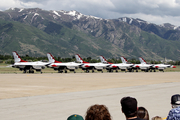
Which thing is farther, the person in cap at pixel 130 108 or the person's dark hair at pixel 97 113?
the person in cap at pixel 130 108

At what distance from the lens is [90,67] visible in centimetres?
7900

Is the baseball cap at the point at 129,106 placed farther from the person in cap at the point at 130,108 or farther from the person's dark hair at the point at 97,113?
the person's dark hair at the point at 97,113

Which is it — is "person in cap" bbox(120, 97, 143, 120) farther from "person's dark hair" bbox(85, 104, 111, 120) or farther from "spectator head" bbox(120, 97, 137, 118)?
"person's dark hair" bbox(85, 104, 111, 120)

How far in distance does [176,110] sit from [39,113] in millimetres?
8724

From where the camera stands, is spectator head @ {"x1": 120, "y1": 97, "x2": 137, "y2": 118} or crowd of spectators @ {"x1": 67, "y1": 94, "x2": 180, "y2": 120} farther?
spectator head @ {"x1": 120, "y1": 97, "x2": 137, "y2": 118}

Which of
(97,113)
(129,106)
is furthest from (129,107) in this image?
(97,113)

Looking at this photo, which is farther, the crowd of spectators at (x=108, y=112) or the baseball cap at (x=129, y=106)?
the baseball cap at (x=129, y=106)

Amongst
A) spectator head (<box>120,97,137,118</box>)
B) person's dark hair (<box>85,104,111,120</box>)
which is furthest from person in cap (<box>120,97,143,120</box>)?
person's dark hair (<box>85,104,111,120</box>)

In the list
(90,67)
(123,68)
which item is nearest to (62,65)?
(90,67)

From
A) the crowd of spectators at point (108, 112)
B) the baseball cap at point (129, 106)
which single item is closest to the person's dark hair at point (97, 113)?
the crowd of spectators at point (108, 112)

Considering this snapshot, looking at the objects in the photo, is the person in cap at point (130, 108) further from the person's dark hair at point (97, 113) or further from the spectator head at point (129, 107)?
the person's dark hair at point (97, 113)

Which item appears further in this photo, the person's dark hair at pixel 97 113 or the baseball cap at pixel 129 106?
the baseball cap at pixel 129 106

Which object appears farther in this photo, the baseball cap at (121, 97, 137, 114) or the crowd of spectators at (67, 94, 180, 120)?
the baseball cap at (121, 97, 137, 114)

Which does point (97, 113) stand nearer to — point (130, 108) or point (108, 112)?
point (108, 112)
